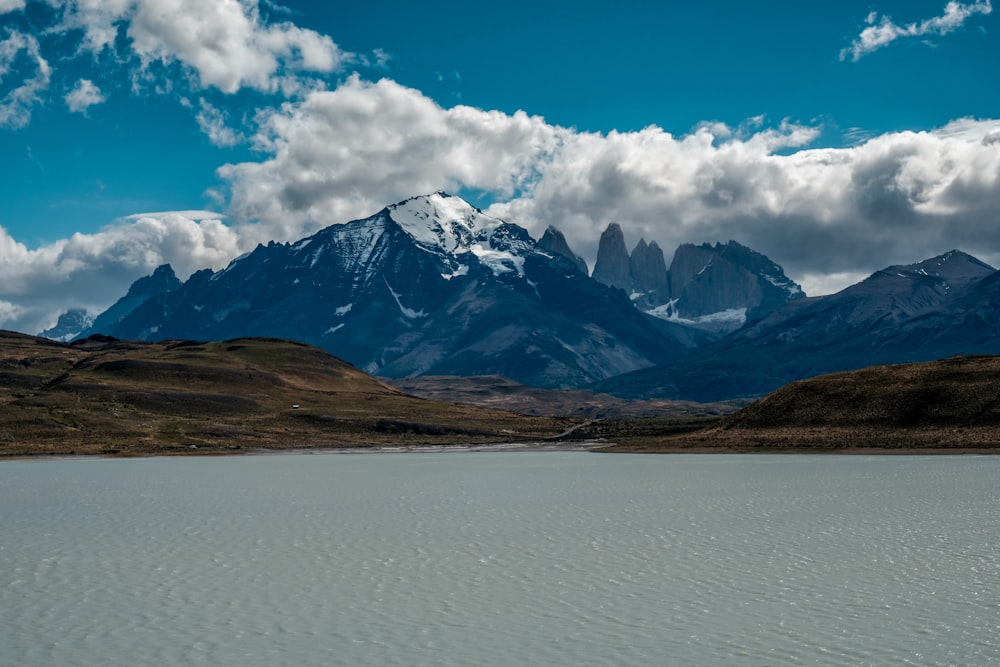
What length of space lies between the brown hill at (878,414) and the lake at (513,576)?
158 ft

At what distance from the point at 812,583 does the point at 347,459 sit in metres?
112

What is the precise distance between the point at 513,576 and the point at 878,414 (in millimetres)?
109598

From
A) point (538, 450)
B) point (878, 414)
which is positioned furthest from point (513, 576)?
point (538, 450)

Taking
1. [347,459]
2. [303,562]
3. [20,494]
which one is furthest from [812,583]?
[347,459]

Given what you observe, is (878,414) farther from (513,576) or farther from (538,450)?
(513,576)

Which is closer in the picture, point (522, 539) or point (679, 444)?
point (522, 539)

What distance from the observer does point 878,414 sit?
132000mm

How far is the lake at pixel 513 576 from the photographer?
26.0 metres

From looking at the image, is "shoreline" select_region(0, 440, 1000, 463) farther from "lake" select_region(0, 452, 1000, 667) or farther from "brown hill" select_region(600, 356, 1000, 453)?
"lake" select_region(0, 452, 1000, 667)

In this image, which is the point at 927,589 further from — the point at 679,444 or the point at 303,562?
the point at 679,444

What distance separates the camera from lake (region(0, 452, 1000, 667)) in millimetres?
26031

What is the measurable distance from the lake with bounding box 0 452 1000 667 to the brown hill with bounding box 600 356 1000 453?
4804cm

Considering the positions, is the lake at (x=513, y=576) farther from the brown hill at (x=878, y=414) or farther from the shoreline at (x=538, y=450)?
the brown hill at (x=878, y=414)

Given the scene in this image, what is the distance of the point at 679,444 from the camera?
146125mm
